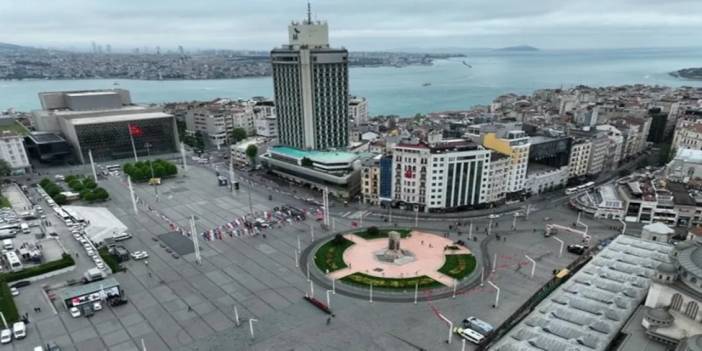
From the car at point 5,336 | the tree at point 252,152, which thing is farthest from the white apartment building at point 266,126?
the car at point 5,336

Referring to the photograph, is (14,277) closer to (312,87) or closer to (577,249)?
(312,87)

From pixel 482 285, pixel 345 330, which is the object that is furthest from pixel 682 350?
pixel 345 330

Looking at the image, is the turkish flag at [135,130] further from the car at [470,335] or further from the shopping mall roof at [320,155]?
the car at [470,335]

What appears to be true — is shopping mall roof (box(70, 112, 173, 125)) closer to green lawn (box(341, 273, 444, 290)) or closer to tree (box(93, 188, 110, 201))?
tree (box(93, 188, 110, 201))

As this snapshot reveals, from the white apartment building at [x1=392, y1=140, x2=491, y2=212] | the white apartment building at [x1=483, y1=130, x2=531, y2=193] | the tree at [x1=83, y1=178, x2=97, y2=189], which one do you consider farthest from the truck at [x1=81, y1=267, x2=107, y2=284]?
the white apartment building at [x1=483, y1=130, x2=531, y2=193]

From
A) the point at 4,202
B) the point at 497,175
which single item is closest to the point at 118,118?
the point at 4,202

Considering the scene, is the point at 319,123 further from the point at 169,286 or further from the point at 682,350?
the point at 682,350
